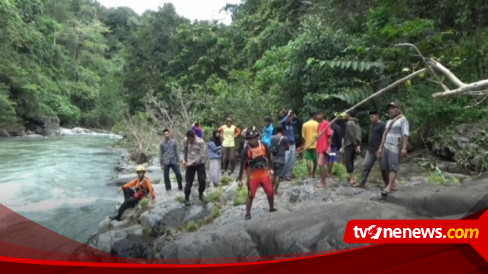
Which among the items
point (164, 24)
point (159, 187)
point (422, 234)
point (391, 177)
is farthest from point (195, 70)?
point (422, 234)

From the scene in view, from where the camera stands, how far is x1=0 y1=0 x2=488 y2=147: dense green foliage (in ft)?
15.2

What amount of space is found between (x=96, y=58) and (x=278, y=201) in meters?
3.46

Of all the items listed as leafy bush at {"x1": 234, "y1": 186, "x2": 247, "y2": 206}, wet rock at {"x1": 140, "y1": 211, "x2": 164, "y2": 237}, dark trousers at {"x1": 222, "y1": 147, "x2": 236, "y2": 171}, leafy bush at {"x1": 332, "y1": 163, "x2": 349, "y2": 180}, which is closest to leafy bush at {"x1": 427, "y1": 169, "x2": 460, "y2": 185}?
leafy bush at {"x1": 332, "y1": 163, "x2": 349, "y2": 180}

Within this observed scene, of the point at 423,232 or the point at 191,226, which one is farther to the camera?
the point at 191,226

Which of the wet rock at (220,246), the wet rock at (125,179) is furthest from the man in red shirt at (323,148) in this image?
the wet rock at (125,179)

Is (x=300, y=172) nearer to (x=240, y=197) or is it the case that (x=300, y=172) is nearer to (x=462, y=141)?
(x=240, y=197)

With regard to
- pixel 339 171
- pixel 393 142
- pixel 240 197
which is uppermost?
pixel 393 142

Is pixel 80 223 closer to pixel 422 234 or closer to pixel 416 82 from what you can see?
pixel 422 234

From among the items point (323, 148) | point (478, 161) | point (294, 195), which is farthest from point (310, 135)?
point (478, 161)

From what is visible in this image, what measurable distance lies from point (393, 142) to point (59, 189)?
238 inches

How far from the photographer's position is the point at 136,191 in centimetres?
560

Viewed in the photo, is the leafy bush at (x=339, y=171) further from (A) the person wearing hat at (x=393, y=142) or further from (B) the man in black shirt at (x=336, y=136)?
(A) the person wearing hat at (x=393, y=142)

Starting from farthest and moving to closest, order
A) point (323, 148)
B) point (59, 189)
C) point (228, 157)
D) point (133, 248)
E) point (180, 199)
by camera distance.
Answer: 1. point (228, 157)
2. point (59, 189)
3. point (180, 199)
4. point (323, 148)
5. point (133, 248)

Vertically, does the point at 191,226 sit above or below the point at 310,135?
Result: below
